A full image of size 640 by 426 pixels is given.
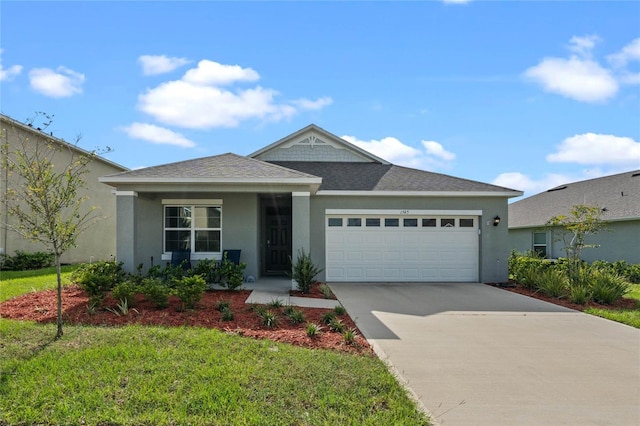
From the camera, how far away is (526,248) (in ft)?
70.5

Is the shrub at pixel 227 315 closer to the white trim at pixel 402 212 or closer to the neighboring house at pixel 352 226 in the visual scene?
the neighboring house at pixel 352 226

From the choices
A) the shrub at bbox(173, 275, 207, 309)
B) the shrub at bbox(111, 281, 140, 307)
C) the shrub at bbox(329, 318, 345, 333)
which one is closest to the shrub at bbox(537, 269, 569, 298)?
the shrub at bbox(329, 318, 345, 333)

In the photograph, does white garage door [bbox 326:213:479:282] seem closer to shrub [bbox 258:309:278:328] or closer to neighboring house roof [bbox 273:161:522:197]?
neighboring house roof [bbox 273:161:522:197]

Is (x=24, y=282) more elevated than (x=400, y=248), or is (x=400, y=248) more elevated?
(x=400, y=248)

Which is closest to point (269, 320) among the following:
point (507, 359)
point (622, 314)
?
point (507, 359)

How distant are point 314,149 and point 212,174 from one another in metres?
6.99

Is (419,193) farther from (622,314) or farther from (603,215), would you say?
(603,215)

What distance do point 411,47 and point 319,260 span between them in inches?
274

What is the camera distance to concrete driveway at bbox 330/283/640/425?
408cm

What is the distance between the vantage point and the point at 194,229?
12.9m

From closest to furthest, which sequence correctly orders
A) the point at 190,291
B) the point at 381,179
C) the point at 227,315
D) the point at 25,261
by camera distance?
the point at 227,315, the point at 190,291, the point at 381,179, the point at 25,261

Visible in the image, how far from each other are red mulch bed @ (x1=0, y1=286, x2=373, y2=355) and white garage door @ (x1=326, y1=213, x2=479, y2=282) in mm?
5042

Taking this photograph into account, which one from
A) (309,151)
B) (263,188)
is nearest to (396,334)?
(263,188)

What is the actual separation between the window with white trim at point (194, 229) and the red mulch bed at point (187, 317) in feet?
13.5
